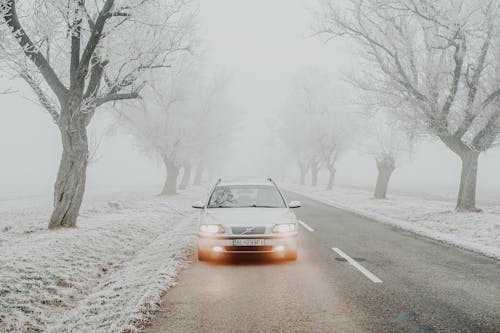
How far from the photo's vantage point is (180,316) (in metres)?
4.89

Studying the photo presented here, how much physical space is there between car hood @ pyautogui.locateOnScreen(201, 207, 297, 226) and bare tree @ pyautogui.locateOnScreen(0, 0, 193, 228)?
17.6ft

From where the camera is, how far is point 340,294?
5758 millimetres

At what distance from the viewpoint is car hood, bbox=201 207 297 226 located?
7430 mm

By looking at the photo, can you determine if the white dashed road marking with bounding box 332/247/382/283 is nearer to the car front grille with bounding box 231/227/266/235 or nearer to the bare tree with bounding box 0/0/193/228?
the car front grille with bounding box 231/227/266/235

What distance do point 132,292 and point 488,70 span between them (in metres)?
15.0

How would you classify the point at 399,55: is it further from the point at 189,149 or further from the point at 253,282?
the point at 189,149

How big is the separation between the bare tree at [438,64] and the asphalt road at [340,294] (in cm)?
791

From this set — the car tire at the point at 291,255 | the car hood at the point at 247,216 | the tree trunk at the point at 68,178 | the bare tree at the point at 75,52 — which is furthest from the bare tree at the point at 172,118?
the car tire at the point at 291,255

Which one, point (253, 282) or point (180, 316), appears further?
point (253, 282)

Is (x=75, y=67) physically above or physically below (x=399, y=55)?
below

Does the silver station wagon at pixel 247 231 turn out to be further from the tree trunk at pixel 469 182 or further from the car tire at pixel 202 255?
the tree trunk at pixel 469 182

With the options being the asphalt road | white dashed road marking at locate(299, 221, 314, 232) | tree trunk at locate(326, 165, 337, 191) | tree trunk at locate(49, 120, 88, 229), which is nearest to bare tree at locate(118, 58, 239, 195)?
tree trunk at locate(49, 120, 88, 229)

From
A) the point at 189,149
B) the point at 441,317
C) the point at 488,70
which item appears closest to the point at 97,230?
the point at 441,317

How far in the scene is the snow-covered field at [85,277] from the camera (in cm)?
490
